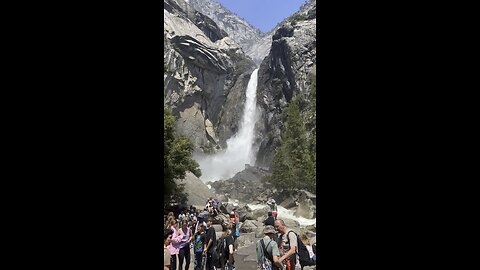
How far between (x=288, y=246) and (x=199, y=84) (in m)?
44.4

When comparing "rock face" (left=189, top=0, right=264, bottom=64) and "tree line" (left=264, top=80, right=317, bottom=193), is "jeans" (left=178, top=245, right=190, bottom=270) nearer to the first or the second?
"tree line" (left=264, top=80, right=317, bottom=193)

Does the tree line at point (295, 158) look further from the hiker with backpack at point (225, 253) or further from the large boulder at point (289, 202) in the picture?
the hiker with backpack at point (225, 253)

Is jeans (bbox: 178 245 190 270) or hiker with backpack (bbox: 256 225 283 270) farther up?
hiker with backpack (bbox: 256 225 283 270)

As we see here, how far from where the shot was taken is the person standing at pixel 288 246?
5176 mm

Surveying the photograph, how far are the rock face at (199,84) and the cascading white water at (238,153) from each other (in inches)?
42.8

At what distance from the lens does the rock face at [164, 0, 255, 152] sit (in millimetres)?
46094

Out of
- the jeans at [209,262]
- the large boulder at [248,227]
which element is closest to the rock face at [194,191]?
the large boulder at [248,227]

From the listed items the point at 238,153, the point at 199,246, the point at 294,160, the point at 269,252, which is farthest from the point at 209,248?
the point at 238,153

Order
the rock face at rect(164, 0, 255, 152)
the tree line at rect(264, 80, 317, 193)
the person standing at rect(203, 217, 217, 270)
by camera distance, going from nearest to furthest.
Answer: the person standing at rect(203, 217, 217, 270) → the tree line at rect(264, 80, 317, 193) → the rock face at rect(164, 0, 255, 152)

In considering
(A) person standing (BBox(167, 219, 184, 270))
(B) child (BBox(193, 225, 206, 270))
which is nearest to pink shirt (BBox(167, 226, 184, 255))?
(A) person standing (BBox(167, 219, 184, 270))

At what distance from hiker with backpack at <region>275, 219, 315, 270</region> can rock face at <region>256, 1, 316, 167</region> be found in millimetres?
34992
